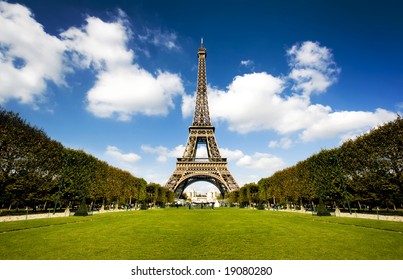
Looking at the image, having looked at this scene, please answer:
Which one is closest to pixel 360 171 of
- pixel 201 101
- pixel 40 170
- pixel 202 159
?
pixel 40 170

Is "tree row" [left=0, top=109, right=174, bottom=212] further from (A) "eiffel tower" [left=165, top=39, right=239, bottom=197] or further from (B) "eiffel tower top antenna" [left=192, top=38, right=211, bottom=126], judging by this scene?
(B) "eiffel tower top antenna" [left=192, top=38, right=211, bottom=126]

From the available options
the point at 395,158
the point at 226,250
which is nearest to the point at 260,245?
the point at 226,250

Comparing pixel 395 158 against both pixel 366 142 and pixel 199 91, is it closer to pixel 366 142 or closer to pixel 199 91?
pixel 366 142

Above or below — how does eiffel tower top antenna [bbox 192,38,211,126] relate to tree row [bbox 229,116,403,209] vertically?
above

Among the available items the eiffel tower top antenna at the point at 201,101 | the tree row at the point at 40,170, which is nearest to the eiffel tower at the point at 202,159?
the eiffel tower top antenna at the point at 201,101

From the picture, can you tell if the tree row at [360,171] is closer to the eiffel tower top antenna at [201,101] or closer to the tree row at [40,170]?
the tree row at [40,170]

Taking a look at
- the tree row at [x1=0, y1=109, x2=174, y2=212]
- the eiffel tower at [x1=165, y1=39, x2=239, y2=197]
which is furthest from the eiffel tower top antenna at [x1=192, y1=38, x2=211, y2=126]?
the tree row at [x1=0, y1=109, x2=174, y2=212]

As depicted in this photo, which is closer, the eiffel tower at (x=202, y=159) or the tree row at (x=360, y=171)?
the tree row at (x=360, y=171)

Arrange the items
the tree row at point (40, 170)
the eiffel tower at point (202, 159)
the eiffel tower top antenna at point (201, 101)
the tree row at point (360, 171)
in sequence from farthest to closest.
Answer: the eiffel tower top antenna at point (201, 101) → the eiffel tower at point (202, 159) → the tree row at point (360, 171) → the tree row at point (40, 170)

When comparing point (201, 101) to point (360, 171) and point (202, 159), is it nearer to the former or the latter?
point (202, 159)
